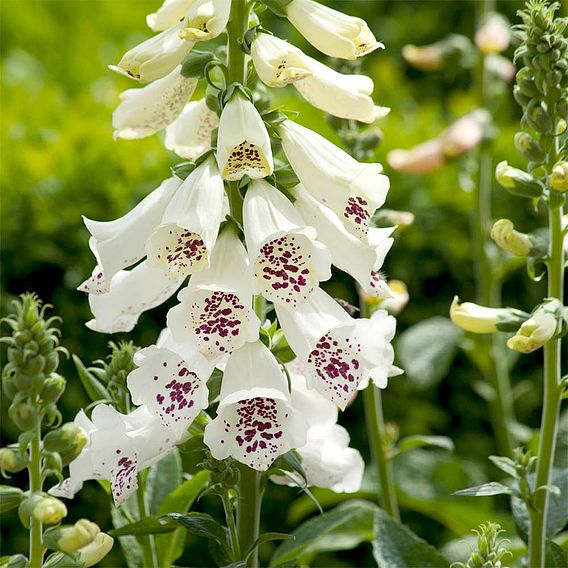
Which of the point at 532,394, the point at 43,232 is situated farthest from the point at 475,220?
the point at 43,232

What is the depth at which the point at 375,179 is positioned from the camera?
151 centimetres

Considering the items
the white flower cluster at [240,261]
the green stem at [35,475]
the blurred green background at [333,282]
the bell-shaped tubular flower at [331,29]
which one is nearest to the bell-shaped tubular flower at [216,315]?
the white flower cluster at [240,261]

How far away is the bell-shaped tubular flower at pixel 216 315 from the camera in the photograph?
144cm

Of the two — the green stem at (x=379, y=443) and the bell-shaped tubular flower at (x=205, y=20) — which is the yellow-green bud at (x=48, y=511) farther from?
the green stem at (x=379, y=443)

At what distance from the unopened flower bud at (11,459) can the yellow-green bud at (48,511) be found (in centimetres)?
6

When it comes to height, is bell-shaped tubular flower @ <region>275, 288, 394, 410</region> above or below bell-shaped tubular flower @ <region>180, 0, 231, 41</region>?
below

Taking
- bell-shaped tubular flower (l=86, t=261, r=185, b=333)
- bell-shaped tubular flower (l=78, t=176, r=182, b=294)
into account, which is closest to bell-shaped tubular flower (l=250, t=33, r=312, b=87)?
bell-shaped tubular flower (l=78, t=176, r=182, b=294)

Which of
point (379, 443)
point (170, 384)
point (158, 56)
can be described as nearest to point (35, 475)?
point (170, 384)

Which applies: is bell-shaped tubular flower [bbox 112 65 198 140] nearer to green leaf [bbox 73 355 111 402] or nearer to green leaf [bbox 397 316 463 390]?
green leaf [bbox 73 355 111 402]

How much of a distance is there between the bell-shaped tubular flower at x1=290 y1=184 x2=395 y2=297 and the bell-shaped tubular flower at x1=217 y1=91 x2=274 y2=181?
133mm

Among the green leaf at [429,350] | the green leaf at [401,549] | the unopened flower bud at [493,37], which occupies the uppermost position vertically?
the unopened flower bud at [493,37]

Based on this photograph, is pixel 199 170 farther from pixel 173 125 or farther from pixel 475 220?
pixel 475 220

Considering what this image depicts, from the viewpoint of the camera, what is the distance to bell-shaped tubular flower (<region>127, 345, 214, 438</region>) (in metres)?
1.44

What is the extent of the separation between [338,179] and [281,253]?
5.8 inches
